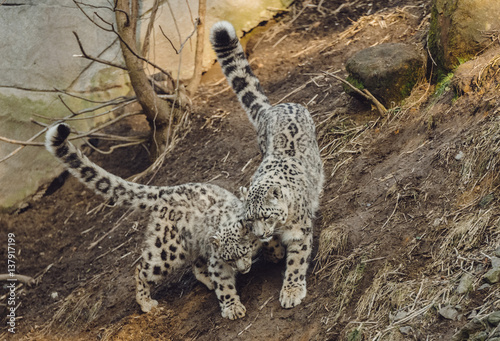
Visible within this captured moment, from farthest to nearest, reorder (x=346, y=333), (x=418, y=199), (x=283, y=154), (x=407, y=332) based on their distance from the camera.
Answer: (x=283, y=154) < (x=418, y=199) < (x=346, y=333) < (x=407, y=332)

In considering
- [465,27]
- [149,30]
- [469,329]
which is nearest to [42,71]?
[149,30]

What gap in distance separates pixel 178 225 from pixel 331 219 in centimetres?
166

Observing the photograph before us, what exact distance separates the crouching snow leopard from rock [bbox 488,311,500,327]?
2.60 meters

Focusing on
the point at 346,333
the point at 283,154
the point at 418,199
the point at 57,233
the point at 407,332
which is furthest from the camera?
the point at 57,233

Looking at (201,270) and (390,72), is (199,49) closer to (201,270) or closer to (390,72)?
(390,72)

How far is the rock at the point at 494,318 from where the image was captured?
4.38 metres

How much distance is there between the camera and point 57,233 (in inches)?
Result: 389

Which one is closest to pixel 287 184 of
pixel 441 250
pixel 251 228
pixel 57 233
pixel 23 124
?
pixel 251 228

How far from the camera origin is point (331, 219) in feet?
23.4

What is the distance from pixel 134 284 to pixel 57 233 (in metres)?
2.69

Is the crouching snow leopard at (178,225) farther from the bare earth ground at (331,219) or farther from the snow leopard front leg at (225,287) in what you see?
the bare earth ground at (331,219)

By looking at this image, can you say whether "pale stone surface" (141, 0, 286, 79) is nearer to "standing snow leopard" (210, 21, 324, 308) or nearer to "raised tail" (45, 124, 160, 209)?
"standing snow leopard" (210, 21, 324, 308)

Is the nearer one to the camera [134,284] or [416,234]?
[416,234]

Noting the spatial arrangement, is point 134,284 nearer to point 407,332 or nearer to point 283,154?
point 283,154
